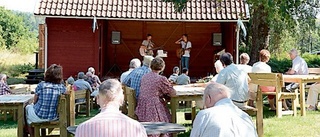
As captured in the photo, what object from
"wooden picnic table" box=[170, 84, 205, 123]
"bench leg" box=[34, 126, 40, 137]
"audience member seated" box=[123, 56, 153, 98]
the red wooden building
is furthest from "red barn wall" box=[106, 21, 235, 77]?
"bench leg" box=[34, 126, 40, 137]

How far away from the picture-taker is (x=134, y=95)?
7672 millimetres

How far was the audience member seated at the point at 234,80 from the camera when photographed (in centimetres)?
810

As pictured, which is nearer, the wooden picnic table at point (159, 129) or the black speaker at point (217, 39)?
the wooden picnic table at point (159, 129)

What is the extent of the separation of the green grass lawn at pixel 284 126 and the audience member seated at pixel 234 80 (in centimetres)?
78

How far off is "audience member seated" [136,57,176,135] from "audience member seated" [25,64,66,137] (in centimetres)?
119

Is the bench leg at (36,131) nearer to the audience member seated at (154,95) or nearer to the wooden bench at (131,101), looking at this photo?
the wooden bench at (131,101)

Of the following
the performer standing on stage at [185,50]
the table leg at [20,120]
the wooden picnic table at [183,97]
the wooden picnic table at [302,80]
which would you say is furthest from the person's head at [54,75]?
the performer standing on stage at [185,50]

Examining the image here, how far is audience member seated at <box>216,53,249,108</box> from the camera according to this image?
8.10 m

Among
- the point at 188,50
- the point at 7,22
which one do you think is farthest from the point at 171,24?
the point at 7,22

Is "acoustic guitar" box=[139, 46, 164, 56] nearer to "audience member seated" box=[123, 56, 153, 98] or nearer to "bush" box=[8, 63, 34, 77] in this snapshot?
"audience member seated" box=[123, 56, 153, 98]

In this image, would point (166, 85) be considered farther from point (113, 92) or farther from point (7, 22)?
point (7, 22)

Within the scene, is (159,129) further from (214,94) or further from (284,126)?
(284,126)

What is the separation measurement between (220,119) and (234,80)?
425cm

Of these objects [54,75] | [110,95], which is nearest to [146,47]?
[54,75]
